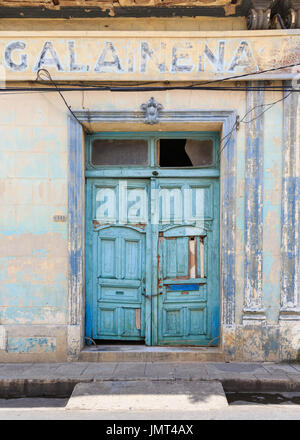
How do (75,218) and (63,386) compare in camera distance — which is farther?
(75,218)

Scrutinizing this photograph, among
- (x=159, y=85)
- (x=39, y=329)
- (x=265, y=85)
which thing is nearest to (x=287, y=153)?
(x=265, y=85)

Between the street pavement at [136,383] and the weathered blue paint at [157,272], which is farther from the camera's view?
the weathered blue paint at [157,272]

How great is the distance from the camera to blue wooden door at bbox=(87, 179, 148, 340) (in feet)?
17.8

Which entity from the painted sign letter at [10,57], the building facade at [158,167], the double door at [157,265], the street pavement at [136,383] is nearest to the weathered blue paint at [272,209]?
the building facade at [158,167]

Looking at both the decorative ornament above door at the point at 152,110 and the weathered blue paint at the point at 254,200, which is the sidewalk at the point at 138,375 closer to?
the weathered blue paint at the point at 254,200

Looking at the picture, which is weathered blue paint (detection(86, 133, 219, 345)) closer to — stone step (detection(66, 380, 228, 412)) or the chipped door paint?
the chipped door paint

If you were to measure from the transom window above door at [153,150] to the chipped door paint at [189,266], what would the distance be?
0.32m

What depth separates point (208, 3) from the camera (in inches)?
198

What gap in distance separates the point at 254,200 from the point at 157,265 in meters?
1.78

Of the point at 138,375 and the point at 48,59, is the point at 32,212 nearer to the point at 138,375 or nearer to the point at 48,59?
the point at 48,59

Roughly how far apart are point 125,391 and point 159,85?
13.8ft

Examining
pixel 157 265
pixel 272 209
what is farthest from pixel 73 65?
pixel 272 209

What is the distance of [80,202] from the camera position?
17.1 feet

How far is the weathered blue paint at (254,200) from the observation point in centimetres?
511
